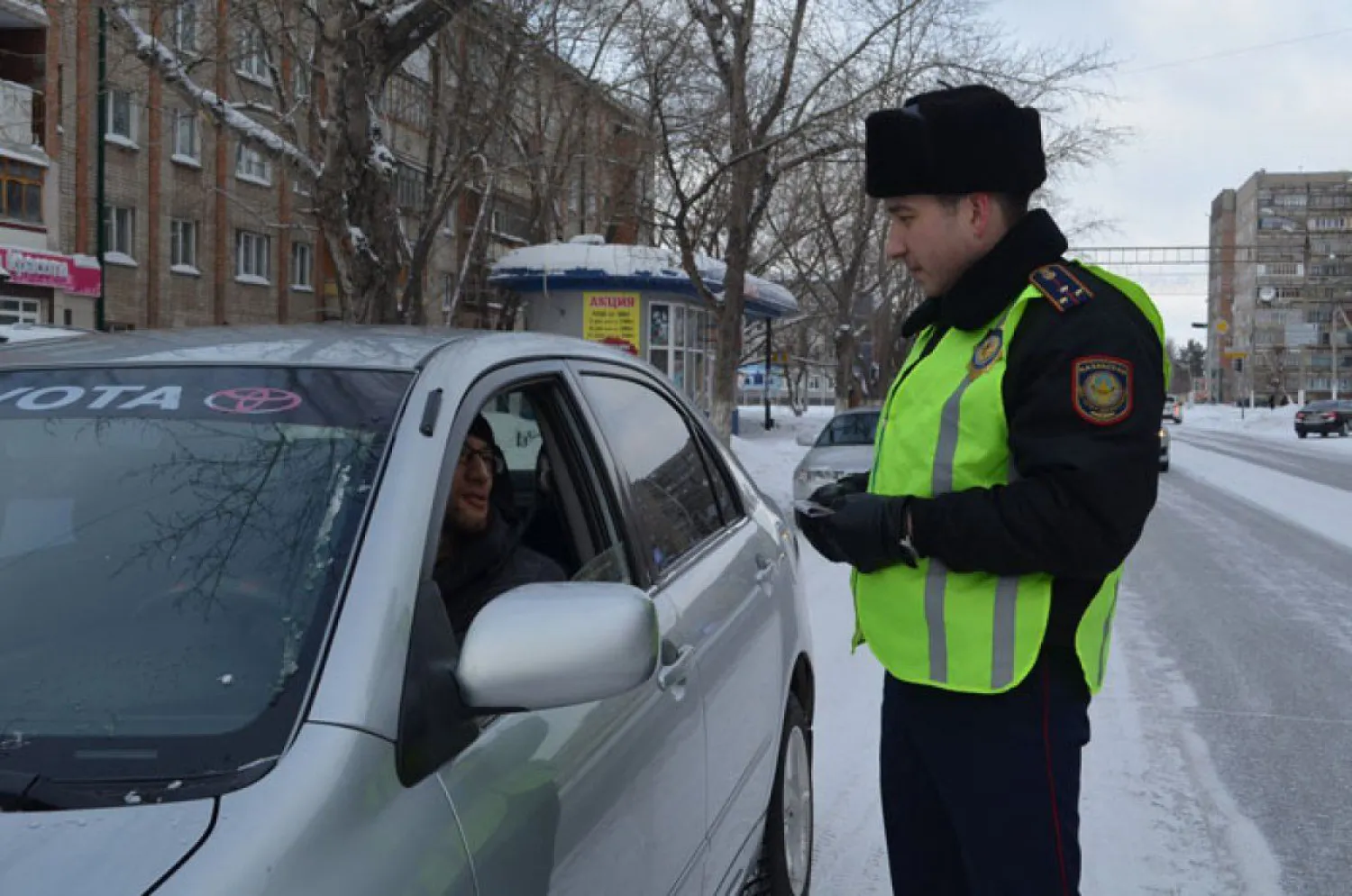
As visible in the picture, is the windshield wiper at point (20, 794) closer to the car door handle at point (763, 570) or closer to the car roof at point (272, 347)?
the car roof at point (272, 347)

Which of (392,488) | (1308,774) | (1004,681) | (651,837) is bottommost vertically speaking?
(1308,774)

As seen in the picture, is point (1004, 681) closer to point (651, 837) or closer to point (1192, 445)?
point (651, 837)

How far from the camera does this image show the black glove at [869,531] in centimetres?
211

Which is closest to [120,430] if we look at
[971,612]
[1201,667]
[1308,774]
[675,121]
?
[971,612]

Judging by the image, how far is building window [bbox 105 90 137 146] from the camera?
27734mm

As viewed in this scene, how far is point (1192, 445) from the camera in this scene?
37.1 meters

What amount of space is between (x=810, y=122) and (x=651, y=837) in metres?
15.1

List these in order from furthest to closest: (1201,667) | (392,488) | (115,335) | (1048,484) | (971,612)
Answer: (1201,667) → (115,335) → (971,612) → (1048,484) → (392,488)

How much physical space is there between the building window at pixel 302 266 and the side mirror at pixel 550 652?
34591 mm

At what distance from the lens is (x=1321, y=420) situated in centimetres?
4538

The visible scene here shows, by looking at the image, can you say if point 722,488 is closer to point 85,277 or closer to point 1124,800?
point 1124,800

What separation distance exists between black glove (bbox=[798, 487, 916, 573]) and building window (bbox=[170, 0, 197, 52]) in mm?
12100

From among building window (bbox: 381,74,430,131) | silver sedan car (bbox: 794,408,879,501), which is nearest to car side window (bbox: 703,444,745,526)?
silver sedan car (bbox: 794,408,879,501)

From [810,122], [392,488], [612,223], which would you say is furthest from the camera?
[612,223]
